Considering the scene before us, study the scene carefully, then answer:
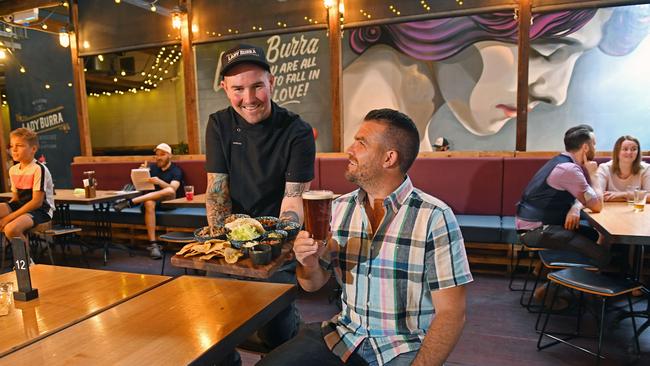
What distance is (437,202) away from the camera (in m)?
1.52

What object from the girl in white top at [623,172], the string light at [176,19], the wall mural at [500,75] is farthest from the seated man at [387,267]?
the string light at [176,19]

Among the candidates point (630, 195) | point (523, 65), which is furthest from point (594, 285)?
point (523, 65)

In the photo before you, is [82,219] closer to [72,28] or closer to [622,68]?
[72,28]

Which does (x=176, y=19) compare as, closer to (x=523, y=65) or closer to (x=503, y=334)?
(x=523, y=65)

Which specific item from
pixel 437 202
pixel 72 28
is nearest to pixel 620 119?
pixel 437 202

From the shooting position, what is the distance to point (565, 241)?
334 centimetres

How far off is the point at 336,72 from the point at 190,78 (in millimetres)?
2225

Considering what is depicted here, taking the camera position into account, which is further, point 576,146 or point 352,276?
point 576,146

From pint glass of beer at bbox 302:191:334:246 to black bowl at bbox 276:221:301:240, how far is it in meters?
0.31

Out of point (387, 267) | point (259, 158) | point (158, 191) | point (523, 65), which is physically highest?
point (523, 65)

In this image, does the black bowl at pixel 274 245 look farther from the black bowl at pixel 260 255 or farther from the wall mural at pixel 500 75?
the wall mural at pixel 500 75

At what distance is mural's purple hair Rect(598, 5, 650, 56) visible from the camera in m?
5.46

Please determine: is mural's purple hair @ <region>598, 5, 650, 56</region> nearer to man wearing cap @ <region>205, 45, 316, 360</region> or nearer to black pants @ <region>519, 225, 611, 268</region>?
black pants @ <region>519, 225, 611, 268</region>

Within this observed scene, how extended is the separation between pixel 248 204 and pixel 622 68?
5760mm
